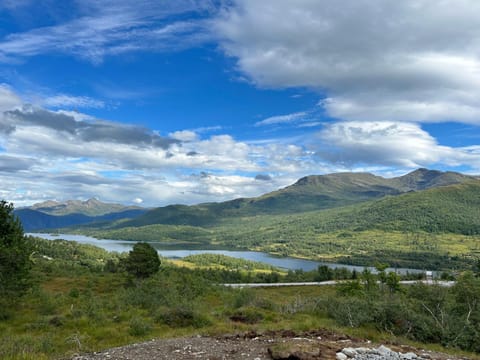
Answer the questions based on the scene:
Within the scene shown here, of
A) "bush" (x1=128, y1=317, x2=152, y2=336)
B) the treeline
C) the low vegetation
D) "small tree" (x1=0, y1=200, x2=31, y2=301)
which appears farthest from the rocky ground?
"small tree" (x1=0, y1=200, x2=31, y2=301)

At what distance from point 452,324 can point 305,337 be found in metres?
8.03

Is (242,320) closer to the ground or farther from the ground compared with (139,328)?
closer to the ground

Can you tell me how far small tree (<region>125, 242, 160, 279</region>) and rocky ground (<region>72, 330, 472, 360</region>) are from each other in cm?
4114

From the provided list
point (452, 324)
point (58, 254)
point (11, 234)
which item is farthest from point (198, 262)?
point (452, 324)

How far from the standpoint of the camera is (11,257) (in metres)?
24.9

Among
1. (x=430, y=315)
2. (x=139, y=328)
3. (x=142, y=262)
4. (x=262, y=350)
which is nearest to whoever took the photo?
(x=262, y=350)

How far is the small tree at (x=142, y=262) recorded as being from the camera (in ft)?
179

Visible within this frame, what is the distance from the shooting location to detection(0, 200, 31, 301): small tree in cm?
2500

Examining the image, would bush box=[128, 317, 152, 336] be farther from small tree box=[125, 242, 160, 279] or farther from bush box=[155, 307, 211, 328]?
small tree box=[125, 242, 160, 279]

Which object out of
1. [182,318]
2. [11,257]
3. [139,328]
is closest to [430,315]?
[182,318]

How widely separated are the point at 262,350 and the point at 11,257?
2106 cm

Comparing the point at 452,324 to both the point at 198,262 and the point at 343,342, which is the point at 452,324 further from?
the point at 198,262

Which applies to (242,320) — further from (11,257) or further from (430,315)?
(11,257)

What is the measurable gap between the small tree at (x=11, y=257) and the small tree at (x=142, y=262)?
2759cm
